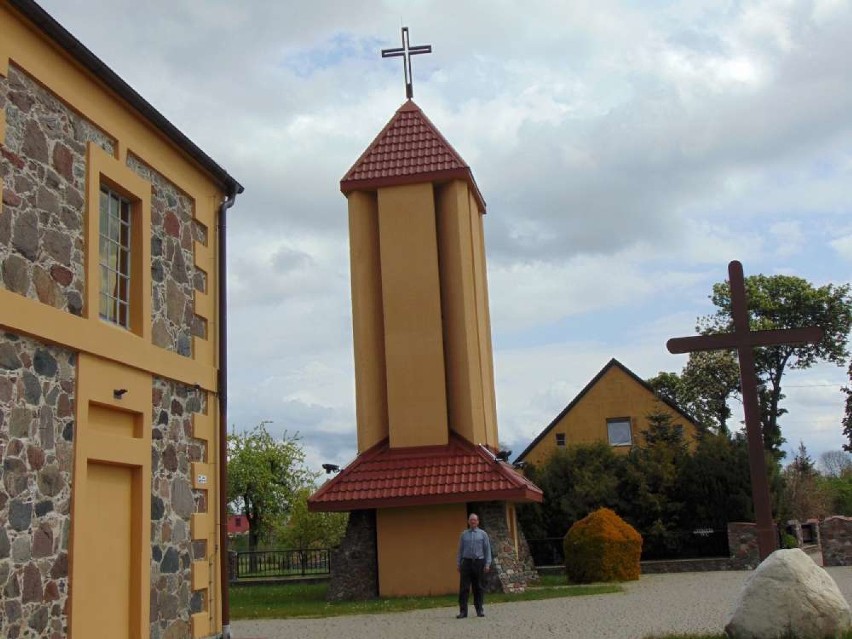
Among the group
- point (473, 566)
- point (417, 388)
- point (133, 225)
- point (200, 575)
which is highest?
point (133, 225)

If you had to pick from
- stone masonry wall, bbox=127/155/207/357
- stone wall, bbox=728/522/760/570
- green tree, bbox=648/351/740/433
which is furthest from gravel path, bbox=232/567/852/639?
green tree, bbox=648/351/740/433

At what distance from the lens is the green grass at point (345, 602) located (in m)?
17.0

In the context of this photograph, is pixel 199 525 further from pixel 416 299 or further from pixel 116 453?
pixel 416 299

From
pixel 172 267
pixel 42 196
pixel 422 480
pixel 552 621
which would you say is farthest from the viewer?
pixel 422 480

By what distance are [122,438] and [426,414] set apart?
11.7m

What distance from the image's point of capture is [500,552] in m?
19.8

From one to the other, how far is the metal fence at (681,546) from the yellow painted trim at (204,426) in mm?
16801

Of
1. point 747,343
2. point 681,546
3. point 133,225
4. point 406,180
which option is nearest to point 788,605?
point 747,343

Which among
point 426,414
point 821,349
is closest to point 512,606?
point 426,414

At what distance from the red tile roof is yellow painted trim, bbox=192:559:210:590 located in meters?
8.26

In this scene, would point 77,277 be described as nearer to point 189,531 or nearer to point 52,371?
point 52,371

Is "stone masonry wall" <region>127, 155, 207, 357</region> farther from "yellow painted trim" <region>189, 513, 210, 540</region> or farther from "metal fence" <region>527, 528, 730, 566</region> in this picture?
"metal fence" <region>527, 528, 730, 566</region>

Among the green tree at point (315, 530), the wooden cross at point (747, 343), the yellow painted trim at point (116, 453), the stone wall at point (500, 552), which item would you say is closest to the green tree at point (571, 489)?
the stone wall at point (500, 552)

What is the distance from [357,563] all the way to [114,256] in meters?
11.7
